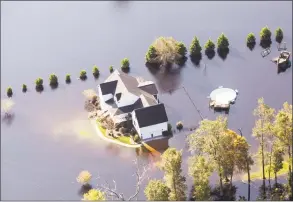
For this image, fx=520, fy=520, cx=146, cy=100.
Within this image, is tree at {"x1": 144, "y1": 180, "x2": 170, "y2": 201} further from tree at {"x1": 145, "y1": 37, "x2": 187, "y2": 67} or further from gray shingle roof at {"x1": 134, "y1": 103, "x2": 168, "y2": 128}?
tree at {"x1": 145, "y1": 37, "x2": 187, "y2": 67}

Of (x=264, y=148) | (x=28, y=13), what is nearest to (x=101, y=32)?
(x=28, y=13)

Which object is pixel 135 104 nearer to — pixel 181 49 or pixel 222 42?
pixel 181 49

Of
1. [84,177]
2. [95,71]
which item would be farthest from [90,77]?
[84,177]

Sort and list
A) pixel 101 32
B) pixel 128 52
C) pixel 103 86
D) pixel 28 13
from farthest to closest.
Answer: pixel 28 13, pixel 101 32, pixel 128 52, pixel 103 86

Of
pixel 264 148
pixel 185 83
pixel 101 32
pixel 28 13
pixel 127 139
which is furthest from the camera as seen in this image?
pixel 28 13

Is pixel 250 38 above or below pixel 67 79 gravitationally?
above

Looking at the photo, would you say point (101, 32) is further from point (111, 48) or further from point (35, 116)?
point (35, 116)

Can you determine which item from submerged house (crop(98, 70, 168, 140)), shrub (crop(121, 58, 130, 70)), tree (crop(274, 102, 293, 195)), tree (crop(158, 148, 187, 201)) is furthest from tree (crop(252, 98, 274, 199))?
shrub (crop(121, 58, 130, 70))
